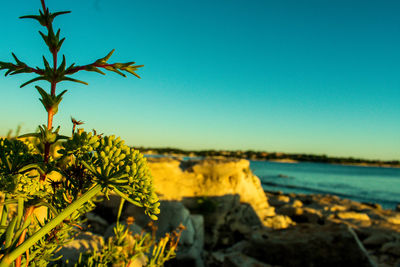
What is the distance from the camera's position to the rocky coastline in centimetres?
641

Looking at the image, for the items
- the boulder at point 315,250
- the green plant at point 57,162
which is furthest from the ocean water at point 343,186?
the green plant at point 57,162

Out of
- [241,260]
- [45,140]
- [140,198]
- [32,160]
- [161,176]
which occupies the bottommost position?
[241,260]

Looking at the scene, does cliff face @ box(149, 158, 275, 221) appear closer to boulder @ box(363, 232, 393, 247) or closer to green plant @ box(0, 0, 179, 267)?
boulder @ box(363, 232, 393, 247)

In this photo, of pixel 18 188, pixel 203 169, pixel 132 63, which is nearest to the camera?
pixel 18 188

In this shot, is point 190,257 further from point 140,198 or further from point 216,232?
point 140,198

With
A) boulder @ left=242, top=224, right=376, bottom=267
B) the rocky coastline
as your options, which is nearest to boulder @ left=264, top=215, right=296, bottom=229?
the rocky coastline

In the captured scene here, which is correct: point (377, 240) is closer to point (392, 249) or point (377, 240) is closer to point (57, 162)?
point (392, 249)

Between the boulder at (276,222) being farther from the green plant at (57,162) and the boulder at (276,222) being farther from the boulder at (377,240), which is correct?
the green plant at (57,162)

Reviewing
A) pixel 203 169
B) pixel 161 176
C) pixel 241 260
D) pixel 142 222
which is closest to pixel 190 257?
pixel 241 260

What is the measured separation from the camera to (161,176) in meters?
10.7

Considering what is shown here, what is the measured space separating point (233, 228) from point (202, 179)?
97.1 inches

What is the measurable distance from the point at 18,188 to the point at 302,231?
26.0ft

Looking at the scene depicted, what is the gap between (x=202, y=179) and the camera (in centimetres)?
1147

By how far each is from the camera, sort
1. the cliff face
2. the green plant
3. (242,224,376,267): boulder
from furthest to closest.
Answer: the cliff face
(242,224,376,267): boulder
the green plant
